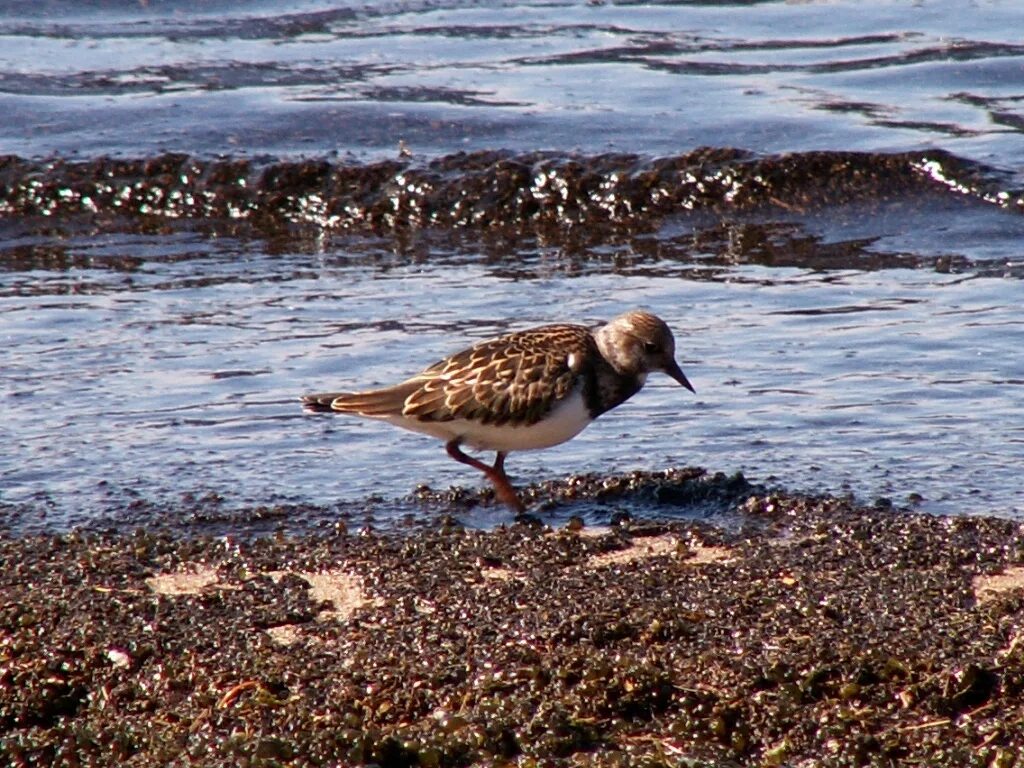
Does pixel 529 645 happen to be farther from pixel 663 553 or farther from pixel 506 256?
pixel 506 256

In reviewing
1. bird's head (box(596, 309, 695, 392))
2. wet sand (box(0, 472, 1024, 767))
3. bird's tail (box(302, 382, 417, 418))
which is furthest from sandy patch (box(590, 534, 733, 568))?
bird's tail (box(302, 382, 417, 418))

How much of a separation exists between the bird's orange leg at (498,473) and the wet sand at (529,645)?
0.28 metres

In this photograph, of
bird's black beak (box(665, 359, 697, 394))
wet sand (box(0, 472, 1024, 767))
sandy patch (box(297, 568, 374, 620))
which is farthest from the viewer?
bird's black beak (box(665, 359, 697, 394))

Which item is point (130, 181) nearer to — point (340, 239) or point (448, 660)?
point (340, 239)

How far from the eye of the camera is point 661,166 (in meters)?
10.4

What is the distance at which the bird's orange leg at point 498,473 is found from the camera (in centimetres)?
557

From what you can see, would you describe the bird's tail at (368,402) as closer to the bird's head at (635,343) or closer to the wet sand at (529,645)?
the wet sand at (529,645)

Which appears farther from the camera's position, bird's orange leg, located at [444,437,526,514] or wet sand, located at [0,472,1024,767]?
bird's orange leg, located at [444,437,526,514]

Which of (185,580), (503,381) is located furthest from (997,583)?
(185,580)

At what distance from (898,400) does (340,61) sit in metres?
7.94

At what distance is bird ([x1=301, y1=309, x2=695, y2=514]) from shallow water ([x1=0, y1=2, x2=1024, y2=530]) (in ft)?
0.96

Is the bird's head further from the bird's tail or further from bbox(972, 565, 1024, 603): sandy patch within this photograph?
bbox(972, 565, 1024, 603): sandy patch

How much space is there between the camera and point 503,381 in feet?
18.5

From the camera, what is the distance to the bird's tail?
18.8 feet
